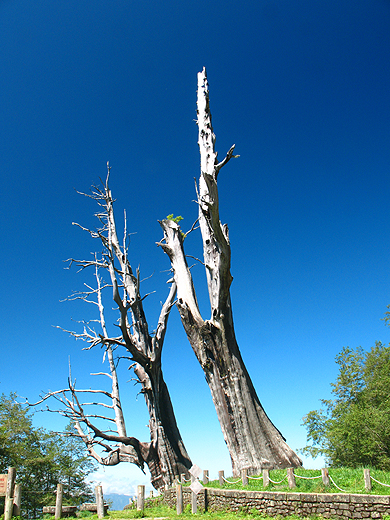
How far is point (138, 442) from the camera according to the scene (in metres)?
12.8

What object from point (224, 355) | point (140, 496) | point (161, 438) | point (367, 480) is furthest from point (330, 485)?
point (161, 438)

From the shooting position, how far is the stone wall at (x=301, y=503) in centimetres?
589

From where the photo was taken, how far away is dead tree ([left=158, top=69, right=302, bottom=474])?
28.9 feet

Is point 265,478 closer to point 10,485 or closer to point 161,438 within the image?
point 161,438

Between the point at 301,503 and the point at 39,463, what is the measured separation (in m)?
22.8

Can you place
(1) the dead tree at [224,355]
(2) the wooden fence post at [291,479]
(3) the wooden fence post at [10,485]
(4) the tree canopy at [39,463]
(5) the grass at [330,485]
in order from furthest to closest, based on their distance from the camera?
(4) the tree canopy at [39,463] → (3) the wooden fence post at [10,485] → (1) the dead tree at [224,355] → (2) the wooden fence post at [291,479] → (5) the grass at [330,485]

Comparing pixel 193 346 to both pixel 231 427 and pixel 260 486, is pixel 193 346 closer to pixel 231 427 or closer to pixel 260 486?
pixel 231 427

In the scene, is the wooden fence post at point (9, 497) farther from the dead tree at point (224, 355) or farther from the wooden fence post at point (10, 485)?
the dead tree at point (224, 355)

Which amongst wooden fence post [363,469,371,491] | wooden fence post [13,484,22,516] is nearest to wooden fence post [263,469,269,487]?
wooden fence post [363,469,371,491]

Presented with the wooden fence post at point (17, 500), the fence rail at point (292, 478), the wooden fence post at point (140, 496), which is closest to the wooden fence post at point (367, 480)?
the fence rail at point (292, 478)

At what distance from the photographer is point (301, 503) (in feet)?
22.4

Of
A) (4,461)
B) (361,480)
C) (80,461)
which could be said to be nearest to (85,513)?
(4,461)

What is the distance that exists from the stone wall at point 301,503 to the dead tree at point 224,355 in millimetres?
800

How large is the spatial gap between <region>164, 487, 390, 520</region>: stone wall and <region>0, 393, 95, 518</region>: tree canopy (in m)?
16.3
